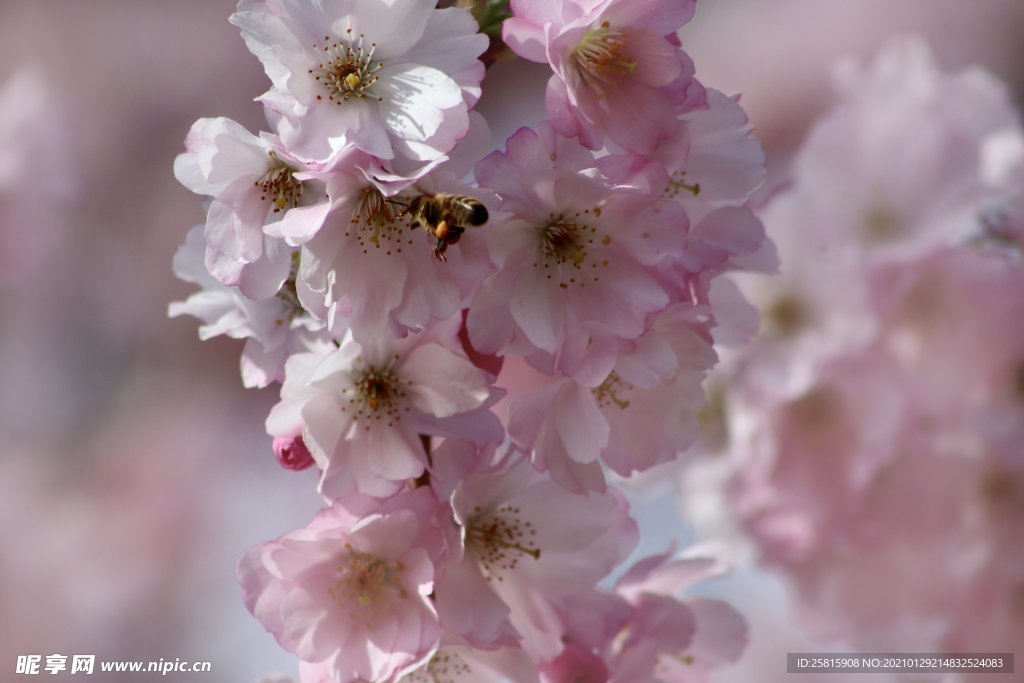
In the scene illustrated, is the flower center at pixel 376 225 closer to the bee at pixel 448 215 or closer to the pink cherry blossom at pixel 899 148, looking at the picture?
the bee at pixel 448 215

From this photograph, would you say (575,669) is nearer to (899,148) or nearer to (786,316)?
(786,316)

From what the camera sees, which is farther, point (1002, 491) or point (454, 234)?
point (1002, 491)

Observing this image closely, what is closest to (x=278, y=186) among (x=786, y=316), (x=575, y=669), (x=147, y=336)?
(x=575, y=669)

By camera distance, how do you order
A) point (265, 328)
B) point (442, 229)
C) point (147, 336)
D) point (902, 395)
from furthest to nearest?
point (147, 336) → point (902, 395) → point (265, 328) → point (442, 229)

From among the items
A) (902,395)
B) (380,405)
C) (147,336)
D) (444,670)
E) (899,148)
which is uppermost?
(147,336)

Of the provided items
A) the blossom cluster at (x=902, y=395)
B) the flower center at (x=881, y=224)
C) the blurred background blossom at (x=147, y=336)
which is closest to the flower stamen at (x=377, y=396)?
the blossom cluster at (x=902, y=395)

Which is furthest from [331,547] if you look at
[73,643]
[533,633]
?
[73,643]
